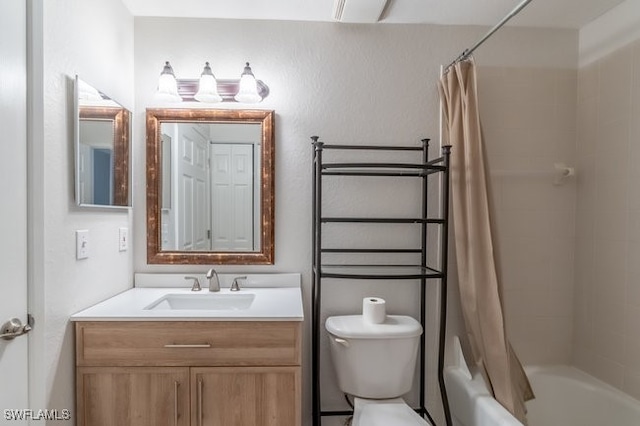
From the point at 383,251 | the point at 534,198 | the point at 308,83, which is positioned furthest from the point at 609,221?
the point at 308,83

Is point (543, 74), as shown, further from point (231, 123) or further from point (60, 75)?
point (60, 75)

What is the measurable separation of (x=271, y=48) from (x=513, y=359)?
1993mm

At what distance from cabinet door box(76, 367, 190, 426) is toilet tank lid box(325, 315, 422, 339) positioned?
0.67 m

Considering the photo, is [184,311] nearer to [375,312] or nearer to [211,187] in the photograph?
[211,187]

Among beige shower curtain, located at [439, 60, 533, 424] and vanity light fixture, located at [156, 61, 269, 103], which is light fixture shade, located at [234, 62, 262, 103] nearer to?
vanity light fixture, located at [156, 61, 269, 103]

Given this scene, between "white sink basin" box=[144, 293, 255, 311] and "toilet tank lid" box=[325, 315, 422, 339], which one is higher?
"white sink basin" box=[144, 293, 255, 311]

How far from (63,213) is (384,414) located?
58.9 inches

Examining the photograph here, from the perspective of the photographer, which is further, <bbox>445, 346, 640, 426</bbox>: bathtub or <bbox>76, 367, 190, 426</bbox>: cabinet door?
<bbox>445, 346, 640, 426</bbox>: bathtub

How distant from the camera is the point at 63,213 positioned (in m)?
1.33

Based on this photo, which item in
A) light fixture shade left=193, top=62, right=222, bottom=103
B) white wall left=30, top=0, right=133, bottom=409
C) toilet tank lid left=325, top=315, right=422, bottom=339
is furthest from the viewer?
light fixture shade left=193, top=62, right=222, bottom=103

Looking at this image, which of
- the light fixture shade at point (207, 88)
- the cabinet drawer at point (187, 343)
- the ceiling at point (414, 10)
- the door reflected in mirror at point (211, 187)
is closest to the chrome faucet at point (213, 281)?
the door reflected in mirror at point (211, 187)

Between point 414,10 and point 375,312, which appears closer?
point 375,312

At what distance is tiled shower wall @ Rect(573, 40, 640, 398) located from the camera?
167 cm

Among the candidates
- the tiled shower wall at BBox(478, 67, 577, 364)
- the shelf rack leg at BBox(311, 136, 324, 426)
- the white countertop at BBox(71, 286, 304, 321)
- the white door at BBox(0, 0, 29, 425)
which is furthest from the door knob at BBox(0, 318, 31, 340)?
the tiled shower wall at BBox(478, 67, 577, 364)
